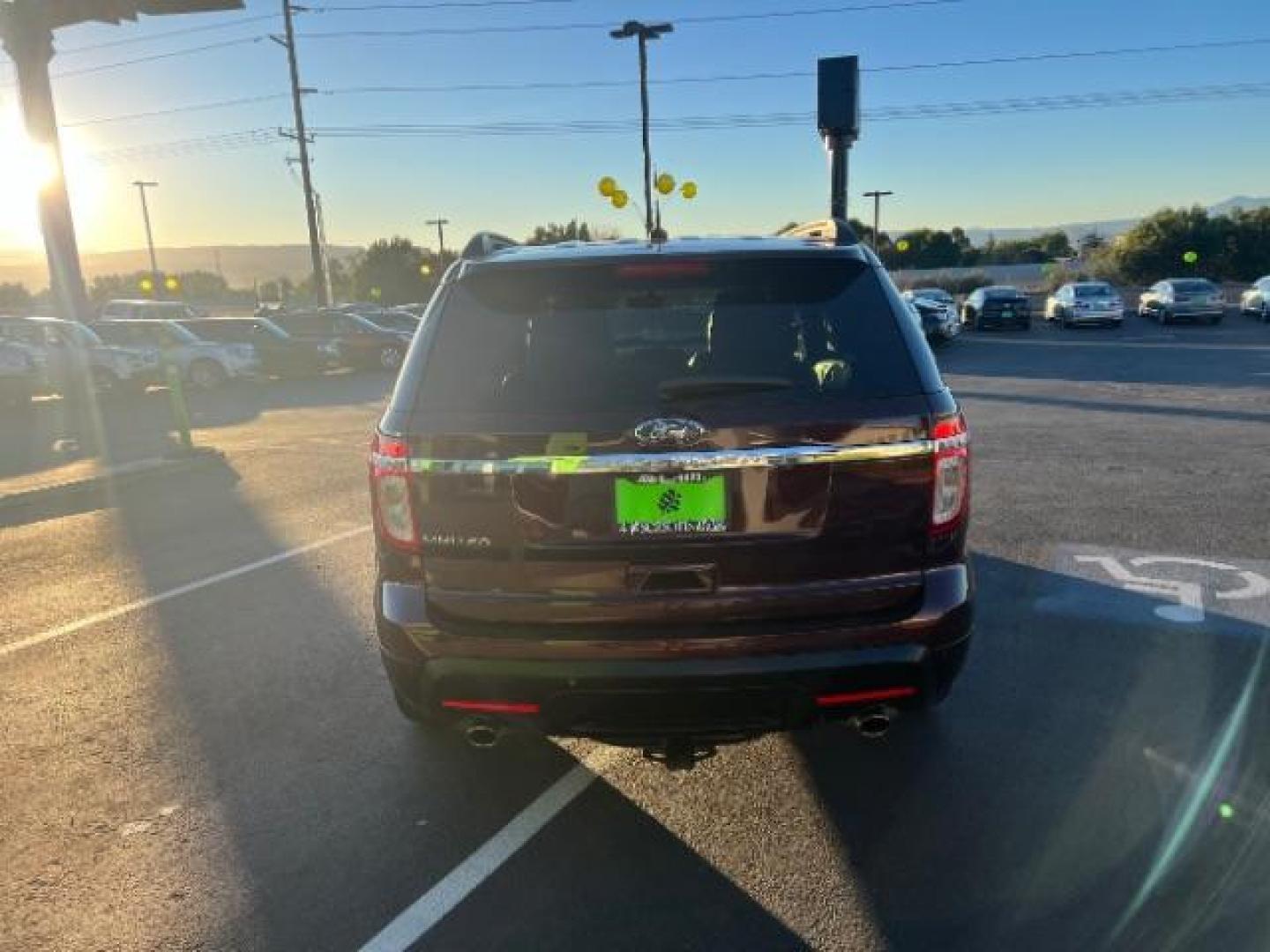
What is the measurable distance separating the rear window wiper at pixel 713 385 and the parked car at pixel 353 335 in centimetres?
2244

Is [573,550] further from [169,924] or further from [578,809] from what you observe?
[169,924]

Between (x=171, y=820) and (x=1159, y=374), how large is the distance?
1835 centimetres

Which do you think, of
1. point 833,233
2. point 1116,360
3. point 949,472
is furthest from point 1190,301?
point 949,472

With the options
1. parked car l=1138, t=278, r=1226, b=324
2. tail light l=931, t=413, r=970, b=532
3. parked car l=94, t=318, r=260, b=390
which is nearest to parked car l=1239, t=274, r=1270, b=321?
parked car l=1138, t=278, r=1226, b=324

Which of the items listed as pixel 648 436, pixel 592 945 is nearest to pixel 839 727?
pixel 592 945

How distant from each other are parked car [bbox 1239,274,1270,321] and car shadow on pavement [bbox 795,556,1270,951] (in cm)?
3174

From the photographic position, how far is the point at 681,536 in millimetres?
2752

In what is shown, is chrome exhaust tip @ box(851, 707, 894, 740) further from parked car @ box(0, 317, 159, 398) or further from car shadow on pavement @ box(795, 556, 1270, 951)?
parked car @ box(0, 317, 159, 398)

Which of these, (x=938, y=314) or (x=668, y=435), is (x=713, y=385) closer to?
(x=668, y=435)

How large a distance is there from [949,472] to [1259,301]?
115 ft

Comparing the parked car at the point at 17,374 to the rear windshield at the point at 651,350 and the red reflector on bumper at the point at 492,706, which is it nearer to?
the rear windshield at the point at 651,350

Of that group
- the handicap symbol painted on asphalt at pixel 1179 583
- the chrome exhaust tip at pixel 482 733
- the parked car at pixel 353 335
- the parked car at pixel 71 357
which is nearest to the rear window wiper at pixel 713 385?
the chrome exhaust tip at pixel 482 733

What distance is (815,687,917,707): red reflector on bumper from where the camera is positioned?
9.14 ft

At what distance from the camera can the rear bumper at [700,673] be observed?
273 cm
